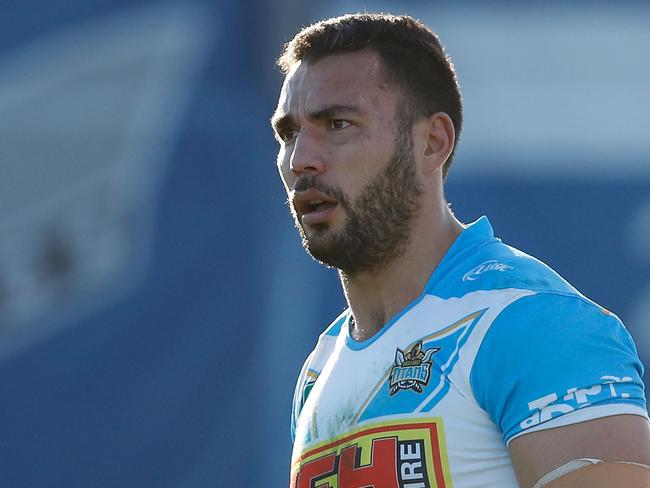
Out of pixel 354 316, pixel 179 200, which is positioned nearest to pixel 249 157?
pixel 179 200

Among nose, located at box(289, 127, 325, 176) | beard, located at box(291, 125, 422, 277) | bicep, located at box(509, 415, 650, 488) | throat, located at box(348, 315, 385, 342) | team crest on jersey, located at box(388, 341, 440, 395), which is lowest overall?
bicep, located at box(509, 415, 650, 488)

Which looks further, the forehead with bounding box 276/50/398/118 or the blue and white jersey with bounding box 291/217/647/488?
the forehead with bounding box 276/50/398/118

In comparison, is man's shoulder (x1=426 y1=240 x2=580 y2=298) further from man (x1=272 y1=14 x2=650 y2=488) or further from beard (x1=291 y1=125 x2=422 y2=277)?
beard (x1=291 y1=125 x2=422 y2=277)

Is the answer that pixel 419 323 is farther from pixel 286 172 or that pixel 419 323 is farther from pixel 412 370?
pixel 286 172

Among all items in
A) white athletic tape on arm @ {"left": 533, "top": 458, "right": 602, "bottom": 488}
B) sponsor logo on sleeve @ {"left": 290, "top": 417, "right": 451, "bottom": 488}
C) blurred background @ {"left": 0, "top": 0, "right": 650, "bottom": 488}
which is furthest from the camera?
blurred background @ {"left": 0, "top": 0, "right": 650, "bottom": 488}

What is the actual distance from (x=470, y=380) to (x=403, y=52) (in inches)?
35.6

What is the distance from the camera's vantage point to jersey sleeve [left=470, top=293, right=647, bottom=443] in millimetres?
2107

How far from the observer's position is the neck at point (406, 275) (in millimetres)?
2641

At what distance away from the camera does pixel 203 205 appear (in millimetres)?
5238

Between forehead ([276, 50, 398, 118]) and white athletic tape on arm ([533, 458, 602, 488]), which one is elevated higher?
forehead ([276, 50, 398, 118])

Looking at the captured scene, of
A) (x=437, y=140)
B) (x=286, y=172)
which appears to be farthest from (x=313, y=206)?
(x=437, y=140)

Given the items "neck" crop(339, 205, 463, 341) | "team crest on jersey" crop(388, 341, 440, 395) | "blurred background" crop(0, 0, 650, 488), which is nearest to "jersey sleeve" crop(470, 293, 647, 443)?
"team crest on jersey" crop(388, 341, 440, 395)

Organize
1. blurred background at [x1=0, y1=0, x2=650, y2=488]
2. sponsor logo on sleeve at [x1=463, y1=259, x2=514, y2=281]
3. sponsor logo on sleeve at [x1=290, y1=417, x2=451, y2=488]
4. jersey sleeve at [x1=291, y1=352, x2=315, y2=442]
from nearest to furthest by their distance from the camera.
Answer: sponsor logo on sleeve at [x1=290, y1=417, x2=451, y2=488], sponsor logo on sleeve at [x1=463, y1=259, x2=514, y2=281], jersey sleeve at [x1=291, y1=352, x2=315, y2=442], blurred background at [x1=0, y1=0, x2=650, y2=488]

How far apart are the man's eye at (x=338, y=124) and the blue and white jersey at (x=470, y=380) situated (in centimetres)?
36
